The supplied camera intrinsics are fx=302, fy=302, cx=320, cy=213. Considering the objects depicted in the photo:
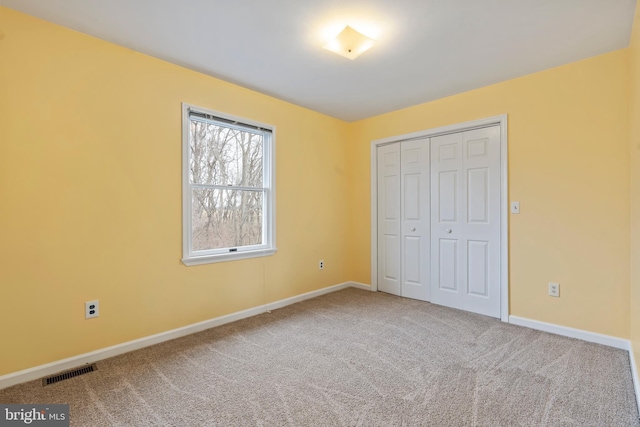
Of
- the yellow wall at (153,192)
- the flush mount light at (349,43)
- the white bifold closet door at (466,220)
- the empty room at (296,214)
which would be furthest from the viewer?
the white bifold closet door at (466,220)

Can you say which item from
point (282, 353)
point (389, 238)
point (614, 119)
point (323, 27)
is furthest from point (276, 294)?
point (614, 119)

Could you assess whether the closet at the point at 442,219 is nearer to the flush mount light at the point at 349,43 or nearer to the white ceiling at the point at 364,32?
the white ceiling at the point at 364,32

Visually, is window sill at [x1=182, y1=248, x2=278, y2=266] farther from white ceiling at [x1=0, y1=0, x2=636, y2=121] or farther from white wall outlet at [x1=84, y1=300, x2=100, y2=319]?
white ceiling at [x1=0, y1=0, x2=636, y2=121]

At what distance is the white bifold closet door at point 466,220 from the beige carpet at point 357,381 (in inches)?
20.2

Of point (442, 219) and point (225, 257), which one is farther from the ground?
point (442, 219)

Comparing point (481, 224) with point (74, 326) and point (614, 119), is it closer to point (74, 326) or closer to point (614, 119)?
point (614, 119)

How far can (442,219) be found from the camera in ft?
11.8

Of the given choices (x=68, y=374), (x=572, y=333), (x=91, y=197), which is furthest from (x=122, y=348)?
(x=572, y=333)

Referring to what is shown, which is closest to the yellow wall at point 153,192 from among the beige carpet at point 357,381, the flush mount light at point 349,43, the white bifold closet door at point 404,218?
the beige carpet at point 357,381

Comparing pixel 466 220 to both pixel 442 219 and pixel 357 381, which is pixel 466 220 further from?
pixel 357 381

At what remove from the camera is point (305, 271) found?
3.93 m

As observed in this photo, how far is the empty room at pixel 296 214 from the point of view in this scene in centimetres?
195

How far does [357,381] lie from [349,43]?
7.96 ft

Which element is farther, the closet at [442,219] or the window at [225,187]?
the closet at [442,219]
